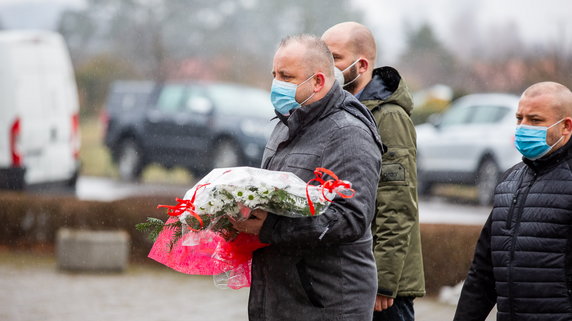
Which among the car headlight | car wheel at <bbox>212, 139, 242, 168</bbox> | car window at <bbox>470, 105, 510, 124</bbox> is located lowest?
car wheel at <bbox>212, 139, 242, 168</bbox>

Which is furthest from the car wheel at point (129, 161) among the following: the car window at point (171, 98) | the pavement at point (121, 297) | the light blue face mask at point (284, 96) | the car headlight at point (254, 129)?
the light blue face mask at point (284, 96)

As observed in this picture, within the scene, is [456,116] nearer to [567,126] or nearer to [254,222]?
[567,126]

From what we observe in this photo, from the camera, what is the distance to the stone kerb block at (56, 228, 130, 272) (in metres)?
11.1

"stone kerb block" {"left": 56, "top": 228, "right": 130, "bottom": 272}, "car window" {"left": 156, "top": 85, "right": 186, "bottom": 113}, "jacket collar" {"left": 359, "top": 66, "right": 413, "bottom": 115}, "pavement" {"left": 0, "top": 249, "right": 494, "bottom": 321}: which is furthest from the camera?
"car window" {"left": 156, "top": 85, "right": 186, "bottom": 113}

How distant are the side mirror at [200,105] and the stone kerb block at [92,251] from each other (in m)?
4.56

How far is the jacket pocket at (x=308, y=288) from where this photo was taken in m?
3.51

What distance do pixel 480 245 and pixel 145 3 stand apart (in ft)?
43.3

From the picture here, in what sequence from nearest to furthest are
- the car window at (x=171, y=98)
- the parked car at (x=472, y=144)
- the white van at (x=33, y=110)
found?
the white van at (x=33, y=110)
the parked car at (x=472, y=144)
the car window at (x=171, y=98)

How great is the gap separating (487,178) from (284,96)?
11.2 m

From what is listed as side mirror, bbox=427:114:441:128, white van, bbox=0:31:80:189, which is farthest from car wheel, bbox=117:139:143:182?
side mirror, bbox=427:114:441:128

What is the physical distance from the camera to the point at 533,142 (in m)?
4.20

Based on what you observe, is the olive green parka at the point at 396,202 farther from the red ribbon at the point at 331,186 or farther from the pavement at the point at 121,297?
the pavement at the point at 121,297

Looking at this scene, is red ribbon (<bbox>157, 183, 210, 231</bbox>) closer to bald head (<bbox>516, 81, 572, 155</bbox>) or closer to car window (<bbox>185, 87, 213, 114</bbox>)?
bald head (<bbox>516, 81, 572, 155</bbox>)

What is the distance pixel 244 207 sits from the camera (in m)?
3.36
